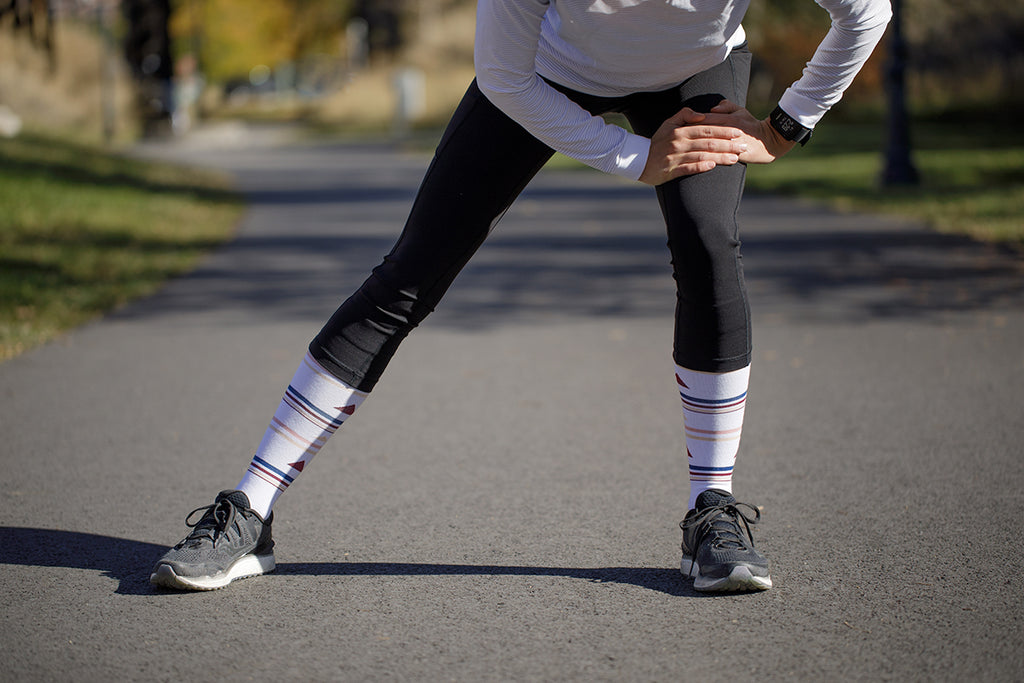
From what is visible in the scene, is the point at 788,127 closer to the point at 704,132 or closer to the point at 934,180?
the point at 704,132

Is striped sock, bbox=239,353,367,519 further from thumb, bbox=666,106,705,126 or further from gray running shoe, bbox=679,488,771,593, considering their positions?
thumb, bbox=666,106,705,126

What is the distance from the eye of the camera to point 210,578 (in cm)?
274

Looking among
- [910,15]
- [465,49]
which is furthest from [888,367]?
[465,49]

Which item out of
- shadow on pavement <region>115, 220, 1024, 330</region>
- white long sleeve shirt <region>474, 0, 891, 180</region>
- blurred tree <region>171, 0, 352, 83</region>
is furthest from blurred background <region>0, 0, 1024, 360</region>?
white long sleeve shirt <region>474, 0, 891, 180</region>

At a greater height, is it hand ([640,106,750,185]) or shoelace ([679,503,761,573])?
hand ([640,106,750,185])

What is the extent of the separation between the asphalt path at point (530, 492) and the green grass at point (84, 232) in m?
0.49

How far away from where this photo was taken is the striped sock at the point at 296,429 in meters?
2.86

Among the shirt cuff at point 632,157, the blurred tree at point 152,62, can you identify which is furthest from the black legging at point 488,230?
the blurred tree at point 152,62

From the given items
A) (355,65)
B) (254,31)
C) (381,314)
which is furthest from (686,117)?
(355,65)

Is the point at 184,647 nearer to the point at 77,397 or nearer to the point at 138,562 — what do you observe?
the point at 138,562

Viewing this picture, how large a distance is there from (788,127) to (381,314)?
108 cm

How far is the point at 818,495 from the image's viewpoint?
3551 millimetres

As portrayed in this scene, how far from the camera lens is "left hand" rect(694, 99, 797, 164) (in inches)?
109

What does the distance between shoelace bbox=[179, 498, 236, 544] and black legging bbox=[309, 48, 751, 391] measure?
41 cm
